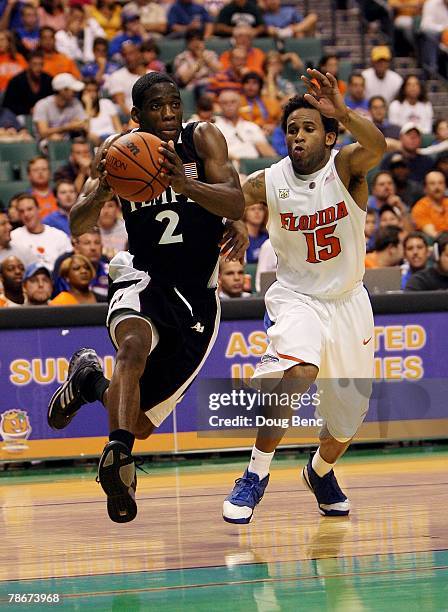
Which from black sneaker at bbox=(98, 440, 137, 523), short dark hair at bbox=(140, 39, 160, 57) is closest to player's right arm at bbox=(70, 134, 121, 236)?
black sneaker at bbox=(98, 440, 137, 523)

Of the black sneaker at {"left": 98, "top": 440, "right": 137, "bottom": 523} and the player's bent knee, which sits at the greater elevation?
the player's bent knee

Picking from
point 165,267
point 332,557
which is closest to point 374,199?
point 165,267

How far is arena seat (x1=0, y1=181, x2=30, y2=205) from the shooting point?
483 inches

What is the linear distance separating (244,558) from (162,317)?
128cm

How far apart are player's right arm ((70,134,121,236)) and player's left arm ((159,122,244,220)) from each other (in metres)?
0.34

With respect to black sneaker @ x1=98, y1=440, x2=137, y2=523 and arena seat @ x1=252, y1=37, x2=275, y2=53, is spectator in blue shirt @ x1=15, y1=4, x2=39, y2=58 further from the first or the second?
black sneaker @ x1=98, y1=440, x2=137, y2=523

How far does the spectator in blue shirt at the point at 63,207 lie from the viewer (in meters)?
11.5

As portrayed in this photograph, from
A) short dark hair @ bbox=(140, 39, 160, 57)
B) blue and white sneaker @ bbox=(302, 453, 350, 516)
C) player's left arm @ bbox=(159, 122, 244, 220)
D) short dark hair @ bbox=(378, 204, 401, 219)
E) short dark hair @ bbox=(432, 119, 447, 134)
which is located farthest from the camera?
short dark hair @ bbox=(432, 119, 447, 134)

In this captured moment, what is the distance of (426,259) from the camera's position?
10.9 meters

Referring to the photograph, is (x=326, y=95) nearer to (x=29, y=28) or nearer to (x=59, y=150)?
(x=59, y=150)

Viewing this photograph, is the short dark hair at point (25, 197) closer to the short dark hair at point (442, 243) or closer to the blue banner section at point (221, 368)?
the blue banner section at point (221, 368)

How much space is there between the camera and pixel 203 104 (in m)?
12.7

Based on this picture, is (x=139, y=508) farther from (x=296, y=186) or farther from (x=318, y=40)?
(x=318, y=40)

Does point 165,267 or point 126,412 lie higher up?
point 165,267
